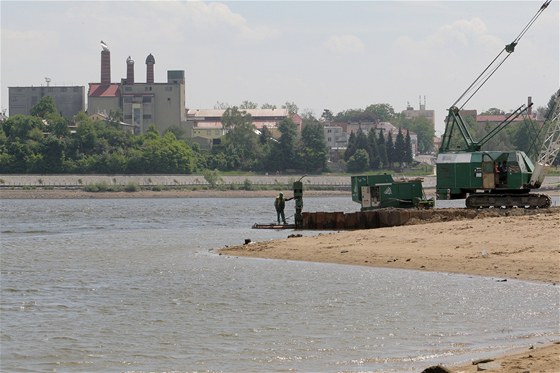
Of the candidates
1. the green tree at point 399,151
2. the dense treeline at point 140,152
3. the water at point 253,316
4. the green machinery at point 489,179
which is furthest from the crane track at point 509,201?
the green tree at point 399,151

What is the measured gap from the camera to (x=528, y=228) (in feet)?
122

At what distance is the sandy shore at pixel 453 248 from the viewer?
3149 centimetres

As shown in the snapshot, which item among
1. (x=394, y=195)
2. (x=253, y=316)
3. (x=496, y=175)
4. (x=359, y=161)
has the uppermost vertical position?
(x=359, y=161)

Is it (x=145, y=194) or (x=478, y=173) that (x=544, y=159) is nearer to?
(x=478, y=173)

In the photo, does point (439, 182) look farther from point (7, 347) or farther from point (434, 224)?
point (7, 347)

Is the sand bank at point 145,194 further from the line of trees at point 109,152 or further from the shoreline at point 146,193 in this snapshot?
the line of trees at point 109,152

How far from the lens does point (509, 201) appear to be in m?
47.8

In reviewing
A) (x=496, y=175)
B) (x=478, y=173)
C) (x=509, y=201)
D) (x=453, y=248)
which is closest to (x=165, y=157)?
(x=478, y=173)

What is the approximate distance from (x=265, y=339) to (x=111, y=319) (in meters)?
4.43

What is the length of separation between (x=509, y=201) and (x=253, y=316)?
23767 mm

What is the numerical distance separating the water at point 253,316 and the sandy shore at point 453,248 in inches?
35.8

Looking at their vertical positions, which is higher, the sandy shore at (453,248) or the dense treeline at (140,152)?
the dense treeline at (140,152)

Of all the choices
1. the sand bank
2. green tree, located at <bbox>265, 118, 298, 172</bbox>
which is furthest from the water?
green tree, located at <bbox>265, 118, 298, 172</bbox>

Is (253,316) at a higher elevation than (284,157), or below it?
below
